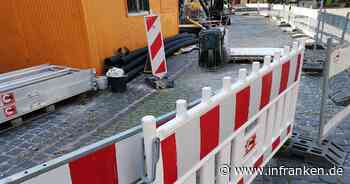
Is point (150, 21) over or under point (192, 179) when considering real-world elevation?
over

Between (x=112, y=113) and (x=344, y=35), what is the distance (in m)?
7.48

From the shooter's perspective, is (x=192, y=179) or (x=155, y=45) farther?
(x=155, y=45)

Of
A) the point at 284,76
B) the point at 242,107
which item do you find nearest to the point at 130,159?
the point at 242,107

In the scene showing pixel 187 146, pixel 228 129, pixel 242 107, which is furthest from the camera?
pixel 242 107

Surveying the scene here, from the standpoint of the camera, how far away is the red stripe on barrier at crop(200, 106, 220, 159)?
1.80 metres

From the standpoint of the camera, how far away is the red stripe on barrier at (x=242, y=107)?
84.9 inches

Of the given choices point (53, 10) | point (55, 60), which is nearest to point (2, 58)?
point (55, 60)

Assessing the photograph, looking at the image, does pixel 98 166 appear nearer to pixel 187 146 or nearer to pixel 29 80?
pixel 187 146

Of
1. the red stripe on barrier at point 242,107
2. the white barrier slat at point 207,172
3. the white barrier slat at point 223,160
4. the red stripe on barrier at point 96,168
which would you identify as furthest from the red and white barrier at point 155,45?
the red stripe on barrier at point 96,168

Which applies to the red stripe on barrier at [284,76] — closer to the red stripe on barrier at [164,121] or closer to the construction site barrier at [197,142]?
the construction site barrier at [197,142]

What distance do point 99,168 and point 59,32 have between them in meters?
5.62

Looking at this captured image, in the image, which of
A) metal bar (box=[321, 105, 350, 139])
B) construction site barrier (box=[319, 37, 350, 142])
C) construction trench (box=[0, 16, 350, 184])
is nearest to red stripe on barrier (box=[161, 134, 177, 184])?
construction trench (box=[0, 16, 350, 184])

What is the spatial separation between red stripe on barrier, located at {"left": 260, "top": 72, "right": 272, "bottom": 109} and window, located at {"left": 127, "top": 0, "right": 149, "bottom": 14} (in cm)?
592

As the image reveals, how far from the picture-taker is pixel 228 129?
2072 millimetres
